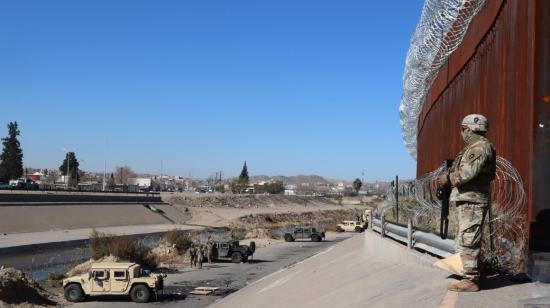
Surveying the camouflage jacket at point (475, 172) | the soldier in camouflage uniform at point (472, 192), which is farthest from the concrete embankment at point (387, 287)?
the camouflage jacket at point (475, 172)

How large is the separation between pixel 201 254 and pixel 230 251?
257cm

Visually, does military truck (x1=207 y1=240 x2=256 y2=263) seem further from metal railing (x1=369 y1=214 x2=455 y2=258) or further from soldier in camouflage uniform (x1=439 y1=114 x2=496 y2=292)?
soldier in camouflage uniform (x1=439 y1=114 x2=496 y2=292)

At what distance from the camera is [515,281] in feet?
22.5

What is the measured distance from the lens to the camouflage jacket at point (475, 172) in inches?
246

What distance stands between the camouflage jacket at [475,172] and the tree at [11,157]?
124m

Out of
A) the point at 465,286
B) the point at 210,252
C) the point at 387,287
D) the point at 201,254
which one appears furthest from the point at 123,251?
the point at 465,286

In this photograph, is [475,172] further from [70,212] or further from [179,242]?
[70,212]

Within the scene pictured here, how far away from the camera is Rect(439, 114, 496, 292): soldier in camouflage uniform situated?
627cm

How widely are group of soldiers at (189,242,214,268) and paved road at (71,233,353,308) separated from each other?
25.1 inches

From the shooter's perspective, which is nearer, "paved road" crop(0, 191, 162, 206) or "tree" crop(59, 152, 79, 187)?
"paved road" crop(0, 191, 162, 206)

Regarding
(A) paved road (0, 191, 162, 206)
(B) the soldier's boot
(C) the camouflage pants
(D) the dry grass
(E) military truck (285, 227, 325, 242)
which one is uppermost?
(C) the camouflage pants

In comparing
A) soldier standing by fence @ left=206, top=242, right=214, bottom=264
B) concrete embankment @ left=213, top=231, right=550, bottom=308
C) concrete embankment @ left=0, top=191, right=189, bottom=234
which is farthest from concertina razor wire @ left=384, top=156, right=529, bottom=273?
concrete embankment @ left=0, top=191, right=189, bottom=234

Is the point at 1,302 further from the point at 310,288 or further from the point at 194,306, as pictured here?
the point at 310,288

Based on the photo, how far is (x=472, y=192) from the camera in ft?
20.9
